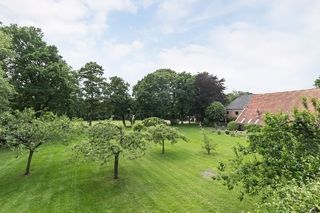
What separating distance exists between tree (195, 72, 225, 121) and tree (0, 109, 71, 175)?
4445cm

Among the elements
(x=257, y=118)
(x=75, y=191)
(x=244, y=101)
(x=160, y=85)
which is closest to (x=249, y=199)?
→ (x=75, y=191)

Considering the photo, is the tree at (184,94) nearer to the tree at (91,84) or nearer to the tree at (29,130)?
the tree at (91,84)

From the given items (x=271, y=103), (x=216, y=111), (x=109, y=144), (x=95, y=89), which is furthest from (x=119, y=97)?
(x=109, y=144)

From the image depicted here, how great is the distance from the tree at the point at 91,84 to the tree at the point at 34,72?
629 inches

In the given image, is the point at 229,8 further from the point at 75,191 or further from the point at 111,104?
the point at 111,104

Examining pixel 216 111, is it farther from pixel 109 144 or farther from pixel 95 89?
pixel 109 144

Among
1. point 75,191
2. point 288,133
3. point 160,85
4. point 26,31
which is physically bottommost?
point 75,191

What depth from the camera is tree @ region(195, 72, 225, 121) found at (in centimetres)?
6291

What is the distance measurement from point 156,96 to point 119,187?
141ft

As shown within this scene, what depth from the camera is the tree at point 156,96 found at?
60.6 m

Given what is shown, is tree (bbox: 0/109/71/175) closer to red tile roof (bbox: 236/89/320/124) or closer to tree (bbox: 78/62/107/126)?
red tile roof (bbox: 236/89/320/124)

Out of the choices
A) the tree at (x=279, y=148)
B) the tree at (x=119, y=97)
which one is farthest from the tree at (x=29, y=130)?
the tree at (x=119, y=97)

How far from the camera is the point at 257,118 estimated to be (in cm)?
4706

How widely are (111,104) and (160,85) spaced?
11604 millimetres
